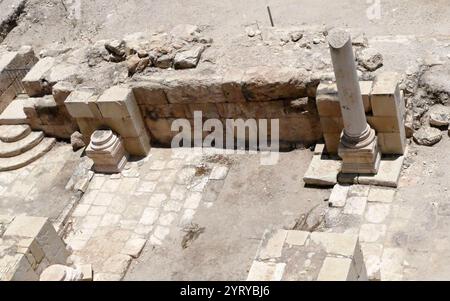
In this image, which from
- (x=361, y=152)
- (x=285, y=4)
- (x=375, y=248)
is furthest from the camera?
(x=285, y=4)

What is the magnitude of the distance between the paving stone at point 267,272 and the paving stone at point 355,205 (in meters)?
2.08

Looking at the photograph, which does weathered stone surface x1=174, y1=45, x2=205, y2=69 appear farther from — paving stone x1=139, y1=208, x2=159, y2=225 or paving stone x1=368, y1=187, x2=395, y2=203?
paving stone x1=368, y1=187, x2=395, y2=203

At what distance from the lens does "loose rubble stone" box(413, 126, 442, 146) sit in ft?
35.1

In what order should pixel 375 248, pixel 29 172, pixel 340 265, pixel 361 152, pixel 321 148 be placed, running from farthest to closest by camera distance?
pixel 29 172
pixel 321 148
pixel 361 152
pixel 375 248
pixel 340 265

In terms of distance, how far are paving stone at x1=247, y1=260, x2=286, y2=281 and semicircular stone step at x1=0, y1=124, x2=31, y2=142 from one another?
6688mm

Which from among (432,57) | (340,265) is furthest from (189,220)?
(432,57)

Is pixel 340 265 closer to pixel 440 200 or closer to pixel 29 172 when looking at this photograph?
pixel 440 200

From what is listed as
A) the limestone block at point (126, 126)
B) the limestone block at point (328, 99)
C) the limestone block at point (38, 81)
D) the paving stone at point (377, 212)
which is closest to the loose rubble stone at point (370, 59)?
the limestone block at point (328, 99)

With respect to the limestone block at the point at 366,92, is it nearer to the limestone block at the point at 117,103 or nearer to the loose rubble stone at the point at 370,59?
the loose rubble stone at the point at 370,59

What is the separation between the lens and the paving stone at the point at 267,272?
27.3 ft

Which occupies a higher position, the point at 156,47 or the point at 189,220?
the point at 156,47

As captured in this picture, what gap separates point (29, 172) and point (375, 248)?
685 centimetres

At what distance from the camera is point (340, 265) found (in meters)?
8.13

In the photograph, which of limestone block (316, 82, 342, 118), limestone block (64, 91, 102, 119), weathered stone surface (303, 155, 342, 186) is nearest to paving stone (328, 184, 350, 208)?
weathered stone surface (303, 155, 342, 186)
